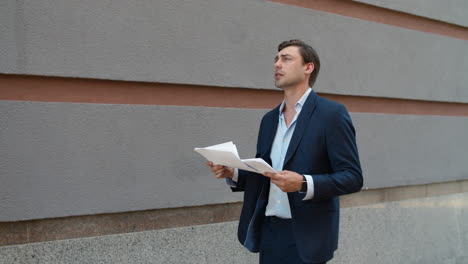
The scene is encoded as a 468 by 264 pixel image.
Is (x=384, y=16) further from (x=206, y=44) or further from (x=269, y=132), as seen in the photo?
(x=269, y=132)

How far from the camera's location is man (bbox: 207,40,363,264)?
8.18 ft

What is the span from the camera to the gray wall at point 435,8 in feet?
18.4

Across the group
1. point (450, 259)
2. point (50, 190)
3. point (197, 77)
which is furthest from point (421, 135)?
point (50, 190)

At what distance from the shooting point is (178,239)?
392cm

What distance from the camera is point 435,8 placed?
6.04 m

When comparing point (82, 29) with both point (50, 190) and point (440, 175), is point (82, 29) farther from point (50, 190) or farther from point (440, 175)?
point (440, 175)

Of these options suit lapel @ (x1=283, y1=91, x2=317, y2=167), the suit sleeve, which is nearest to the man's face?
suit lapel @ (x1=283, y1=91, x2=317, y2=167)

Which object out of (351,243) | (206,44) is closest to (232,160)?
(206,44)

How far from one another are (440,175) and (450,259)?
1.08 meters

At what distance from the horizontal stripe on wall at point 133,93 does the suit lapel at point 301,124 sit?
1513 millimetres

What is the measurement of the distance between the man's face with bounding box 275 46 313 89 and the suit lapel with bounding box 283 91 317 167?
143 millimetres

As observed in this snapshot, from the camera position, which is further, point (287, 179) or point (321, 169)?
point (321, 169)

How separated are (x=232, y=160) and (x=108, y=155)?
1488 millimetres

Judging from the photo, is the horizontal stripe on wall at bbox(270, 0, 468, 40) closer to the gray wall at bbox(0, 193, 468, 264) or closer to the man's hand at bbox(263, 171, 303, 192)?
the gray wall at bbox(0, 193, 468, 264)
